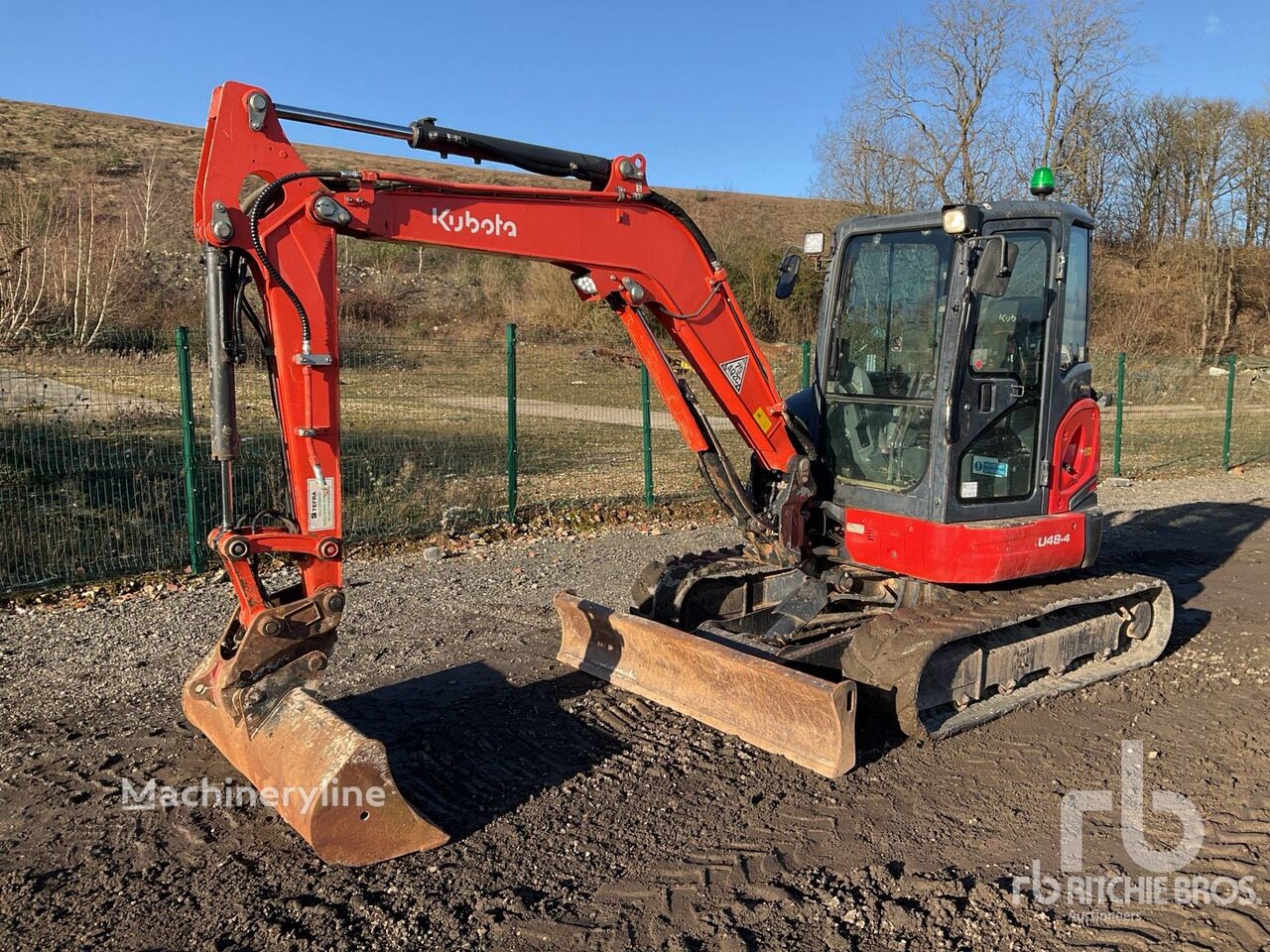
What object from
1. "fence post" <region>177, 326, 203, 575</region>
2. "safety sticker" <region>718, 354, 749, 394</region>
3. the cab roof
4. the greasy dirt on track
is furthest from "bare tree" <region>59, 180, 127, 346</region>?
the cab roof

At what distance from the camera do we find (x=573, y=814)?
432cm

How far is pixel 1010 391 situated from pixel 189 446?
6214mm

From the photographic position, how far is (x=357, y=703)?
18.3ft

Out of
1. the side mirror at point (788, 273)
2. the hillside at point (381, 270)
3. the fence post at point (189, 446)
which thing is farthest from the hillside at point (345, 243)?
the side mirror at point (788, 273)

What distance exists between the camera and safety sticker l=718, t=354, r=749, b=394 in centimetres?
542

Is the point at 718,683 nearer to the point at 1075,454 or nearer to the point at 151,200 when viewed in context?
the point at 1075,454

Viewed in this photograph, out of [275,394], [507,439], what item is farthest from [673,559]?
[507,439]

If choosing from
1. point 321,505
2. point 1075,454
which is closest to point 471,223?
point 321,505

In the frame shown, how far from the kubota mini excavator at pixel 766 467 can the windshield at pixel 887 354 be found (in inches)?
0.6

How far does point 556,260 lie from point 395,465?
5625 millimetres

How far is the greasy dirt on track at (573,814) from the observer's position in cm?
353

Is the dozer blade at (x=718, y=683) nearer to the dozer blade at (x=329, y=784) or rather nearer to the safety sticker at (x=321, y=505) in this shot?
the dozer blade at (x=329, y=784)

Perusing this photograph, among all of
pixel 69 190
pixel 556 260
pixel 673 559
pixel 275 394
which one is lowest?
pixel 673 559

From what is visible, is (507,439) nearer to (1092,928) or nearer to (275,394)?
(275,394)
